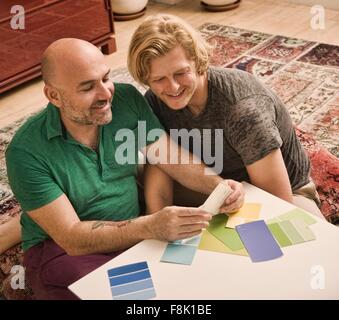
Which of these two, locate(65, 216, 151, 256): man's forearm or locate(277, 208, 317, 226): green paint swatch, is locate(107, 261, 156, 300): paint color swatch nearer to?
locate(65, 216, 151, 256): man's forearm

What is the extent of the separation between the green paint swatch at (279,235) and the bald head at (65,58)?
0.71 m

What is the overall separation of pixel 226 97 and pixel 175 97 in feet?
0.52

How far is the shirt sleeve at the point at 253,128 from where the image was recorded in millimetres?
1558

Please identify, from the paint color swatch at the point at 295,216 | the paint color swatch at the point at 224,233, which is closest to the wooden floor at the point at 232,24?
the paint color swatch at the point at 224,233

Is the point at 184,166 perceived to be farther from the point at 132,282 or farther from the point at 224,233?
the point at 132,282

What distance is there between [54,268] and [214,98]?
721mm

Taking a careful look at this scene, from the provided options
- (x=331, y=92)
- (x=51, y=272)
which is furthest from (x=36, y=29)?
(x=51, y=272)

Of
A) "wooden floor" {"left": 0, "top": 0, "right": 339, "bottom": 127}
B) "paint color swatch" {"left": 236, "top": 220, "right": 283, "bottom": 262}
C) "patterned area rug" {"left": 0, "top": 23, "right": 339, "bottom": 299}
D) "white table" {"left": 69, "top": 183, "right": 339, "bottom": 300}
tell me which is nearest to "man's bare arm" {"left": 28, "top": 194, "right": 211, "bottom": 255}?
"white table" {"left": 69, "top": 183, "right": 339, "bottom": 300}

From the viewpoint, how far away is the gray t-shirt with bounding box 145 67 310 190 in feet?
5.13

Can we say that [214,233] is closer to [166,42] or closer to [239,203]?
[239,203]

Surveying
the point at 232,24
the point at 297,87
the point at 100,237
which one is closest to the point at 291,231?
the point at 100,237

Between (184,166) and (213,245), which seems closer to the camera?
(213,245)

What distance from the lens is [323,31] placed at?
4.23m

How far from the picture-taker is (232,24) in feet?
14.9
